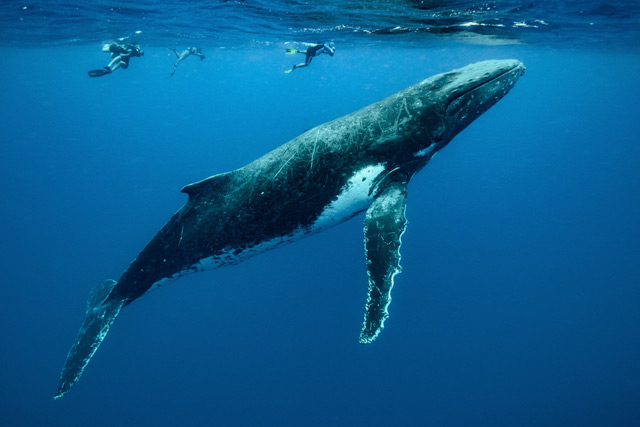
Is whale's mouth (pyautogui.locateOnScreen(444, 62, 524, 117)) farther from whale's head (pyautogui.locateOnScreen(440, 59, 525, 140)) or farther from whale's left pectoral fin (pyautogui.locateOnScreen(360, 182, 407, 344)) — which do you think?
whale's left pectoral fin (pyautogui.locateOnScreen(360, 182, 407, 344))

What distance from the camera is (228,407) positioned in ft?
56.6

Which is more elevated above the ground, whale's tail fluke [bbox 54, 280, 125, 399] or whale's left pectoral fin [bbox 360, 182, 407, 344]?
whale's left pectoral fin [bbox 360, 182, 407, 344]

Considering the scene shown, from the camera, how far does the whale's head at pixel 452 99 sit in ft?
16.5

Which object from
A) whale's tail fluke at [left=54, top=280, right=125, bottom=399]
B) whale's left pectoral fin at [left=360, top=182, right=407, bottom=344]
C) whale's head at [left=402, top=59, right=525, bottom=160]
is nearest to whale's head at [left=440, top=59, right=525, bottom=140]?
whale's head at [left=402, top=59, right=525, bottom=160]

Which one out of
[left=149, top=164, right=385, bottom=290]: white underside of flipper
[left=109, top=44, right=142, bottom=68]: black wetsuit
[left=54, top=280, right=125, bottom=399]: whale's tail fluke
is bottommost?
[left=54, top=280, right=125, bottom=399]: whale's tail fluke

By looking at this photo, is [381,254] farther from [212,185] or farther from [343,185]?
[212,185]

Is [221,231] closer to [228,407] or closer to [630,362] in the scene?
[228,407]

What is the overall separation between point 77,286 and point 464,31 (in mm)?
31096

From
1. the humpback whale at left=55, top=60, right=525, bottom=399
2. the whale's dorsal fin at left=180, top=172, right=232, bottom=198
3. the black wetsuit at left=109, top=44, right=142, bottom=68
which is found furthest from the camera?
the black wetsuit at left=109, top=44, right=142, bottom=68

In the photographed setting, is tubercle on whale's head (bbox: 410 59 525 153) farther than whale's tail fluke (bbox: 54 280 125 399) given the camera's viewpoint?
No

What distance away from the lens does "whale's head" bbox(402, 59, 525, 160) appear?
16.5 ft

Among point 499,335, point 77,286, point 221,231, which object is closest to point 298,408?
point 499,335

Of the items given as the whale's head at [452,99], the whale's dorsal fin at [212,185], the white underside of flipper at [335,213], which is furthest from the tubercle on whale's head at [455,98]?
the whale's dorsal fin at [212,185]

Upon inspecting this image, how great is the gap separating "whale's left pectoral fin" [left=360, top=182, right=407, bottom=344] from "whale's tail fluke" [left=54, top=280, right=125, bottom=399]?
5616 mm
